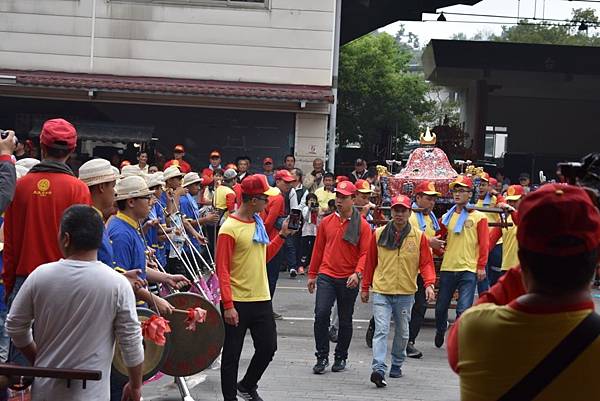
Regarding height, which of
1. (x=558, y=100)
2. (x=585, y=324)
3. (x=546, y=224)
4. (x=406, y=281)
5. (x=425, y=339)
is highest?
(x=558, y=100)

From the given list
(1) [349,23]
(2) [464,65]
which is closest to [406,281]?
(1) [349,23]

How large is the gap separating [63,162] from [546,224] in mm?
4067

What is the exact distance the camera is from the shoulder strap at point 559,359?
3.26 metres

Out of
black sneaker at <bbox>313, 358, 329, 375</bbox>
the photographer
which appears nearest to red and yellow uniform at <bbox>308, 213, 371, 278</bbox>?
black sneaker at <bbox>313, 358, 329, 375</bbox>

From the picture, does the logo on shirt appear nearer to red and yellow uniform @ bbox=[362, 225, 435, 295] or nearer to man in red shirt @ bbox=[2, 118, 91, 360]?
man in red shirt @ bbox=[2, 118, 91, 360]

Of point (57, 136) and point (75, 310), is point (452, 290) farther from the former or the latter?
point (75, 310)

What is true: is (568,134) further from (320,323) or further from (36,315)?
(36,315)

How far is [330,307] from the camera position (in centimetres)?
1059

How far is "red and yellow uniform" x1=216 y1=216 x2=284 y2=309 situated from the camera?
8.48 m

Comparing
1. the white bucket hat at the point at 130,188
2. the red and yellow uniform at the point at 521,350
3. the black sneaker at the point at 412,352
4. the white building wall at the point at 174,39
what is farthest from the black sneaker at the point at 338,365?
the white building wall at the point at 174,39

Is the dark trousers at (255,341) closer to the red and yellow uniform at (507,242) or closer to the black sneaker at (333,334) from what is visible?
the black sneaker at (333,334)

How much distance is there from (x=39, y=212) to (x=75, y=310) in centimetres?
163

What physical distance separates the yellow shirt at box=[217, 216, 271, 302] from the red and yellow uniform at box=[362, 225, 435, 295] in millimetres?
2148

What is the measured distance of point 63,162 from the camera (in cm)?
661
